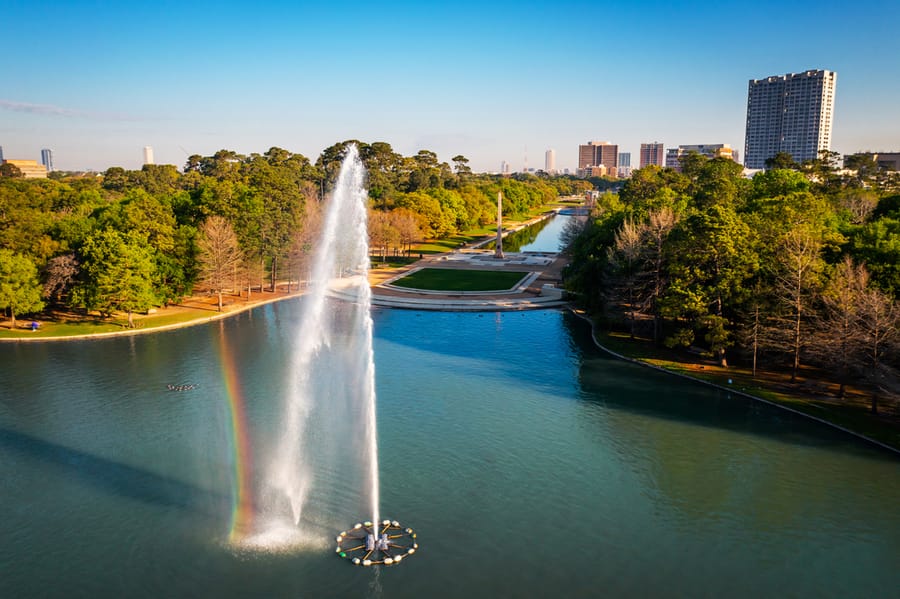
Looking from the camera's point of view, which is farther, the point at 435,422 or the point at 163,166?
the point at 163,166

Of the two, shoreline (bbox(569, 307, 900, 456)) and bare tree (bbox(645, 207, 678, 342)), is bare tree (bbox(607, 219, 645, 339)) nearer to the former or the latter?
bare tree (bbox(645, 207, 678, 342))

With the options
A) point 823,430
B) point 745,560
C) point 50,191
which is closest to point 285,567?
point 745,560

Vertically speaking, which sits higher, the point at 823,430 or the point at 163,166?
the point at 163,166

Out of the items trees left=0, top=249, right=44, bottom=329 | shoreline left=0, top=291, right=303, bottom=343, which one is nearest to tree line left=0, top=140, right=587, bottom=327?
trees left=0, top=249, right=44, bottom=329

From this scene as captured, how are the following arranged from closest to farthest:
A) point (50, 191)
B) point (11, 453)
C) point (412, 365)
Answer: point (11, 453) → point (412, 365) → point (50, 191)

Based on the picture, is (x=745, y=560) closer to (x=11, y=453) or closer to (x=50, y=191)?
(x=11, y=453)

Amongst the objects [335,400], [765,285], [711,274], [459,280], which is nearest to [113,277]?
[335,400]

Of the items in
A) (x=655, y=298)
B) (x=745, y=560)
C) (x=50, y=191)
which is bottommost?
(x=745, y=560)
